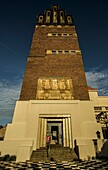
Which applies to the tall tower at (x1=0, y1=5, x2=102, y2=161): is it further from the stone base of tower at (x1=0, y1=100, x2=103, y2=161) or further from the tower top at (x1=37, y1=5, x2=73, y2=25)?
the tower top at (x1=37, y1=5, x2=73, y2=25)

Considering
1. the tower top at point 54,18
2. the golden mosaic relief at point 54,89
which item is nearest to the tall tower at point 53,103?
the golden mosaic relief at point 54,89

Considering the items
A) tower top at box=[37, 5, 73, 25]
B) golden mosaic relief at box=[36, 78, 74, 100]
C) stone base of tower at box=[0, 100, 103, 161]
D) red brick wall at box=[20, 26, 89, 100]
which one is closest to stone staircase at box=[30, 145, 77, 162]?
stone base of tower at box=[0, 100, 103, 161]

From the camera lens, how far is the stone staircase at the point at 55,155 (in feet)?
28.8

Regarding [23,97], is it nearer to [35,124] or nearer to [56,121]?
[35,124]

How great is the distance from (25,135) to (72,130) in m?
4.47

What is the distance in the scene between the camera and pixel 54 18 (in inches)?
902

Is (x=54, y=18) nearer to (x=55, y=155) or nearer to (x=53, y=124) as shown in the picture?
(x=53, y=124)

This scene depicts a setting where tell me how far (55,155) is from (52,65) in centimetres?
1063

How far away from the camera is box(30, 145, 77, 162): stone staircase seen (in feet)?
28.8

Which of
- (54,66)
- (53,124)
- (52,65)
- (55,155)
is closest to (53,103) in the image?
(53,124)

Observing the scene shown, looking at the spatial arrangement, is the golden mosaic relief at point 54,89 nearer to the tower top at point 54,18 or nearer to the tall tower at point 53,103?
the tall tower at point 53,103

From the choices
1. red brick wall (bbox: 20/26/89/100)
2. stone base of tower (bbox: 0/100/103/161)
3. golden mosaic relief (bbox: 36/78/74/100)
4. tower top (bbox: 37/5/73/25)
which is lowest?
stone base of tower (bbox: 0/100/103/161)

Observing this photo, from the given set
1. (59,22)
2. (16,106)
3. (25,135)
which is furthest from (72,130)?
(59,22)

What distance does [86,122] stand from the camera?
11656 millimetres
